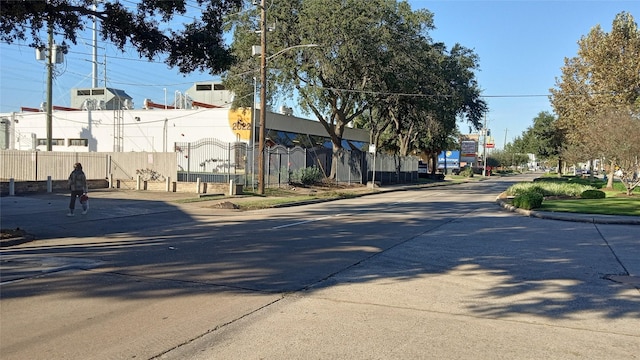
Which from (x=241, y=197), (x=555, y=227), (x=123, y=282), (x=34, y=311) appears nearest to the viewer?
(x=34, y=311)

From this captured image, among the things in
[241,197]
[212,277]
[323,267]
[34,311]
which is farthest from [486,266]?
[241,197]

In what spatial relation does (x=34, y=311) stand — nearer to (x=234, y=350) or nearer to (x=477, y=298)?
(x=234, y=350)

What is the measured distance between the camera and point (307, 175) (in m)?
33.2

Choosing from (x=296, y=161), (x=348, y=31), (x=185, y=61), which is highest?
(x=348, y=31)

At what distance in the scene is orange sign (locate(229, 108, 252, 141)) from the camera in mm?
39625

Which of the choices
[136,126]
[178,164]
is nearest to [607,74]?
[178,164]

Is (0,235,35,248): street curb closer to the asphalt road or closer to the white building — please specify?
the asphalt road

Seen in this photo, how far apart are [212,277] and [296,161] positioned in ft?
84.7

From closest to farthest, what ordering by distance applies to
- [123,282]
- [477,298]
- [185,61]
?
[477,298] < [123,282] < [185,61]

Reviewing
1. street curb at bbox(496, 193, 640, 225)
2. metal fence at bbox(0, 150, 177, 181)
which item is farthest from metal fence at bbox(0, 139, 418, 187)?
street curb at bbox(496, 193, 640, 225)

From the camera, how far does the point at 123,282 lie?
24.2 feet

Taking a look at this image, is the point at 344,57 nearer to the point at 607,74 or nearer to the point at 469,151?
the point at 607,74

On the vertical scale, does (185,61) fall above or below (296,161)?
above

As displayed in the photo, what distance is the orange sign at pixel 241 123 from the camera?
39.6 m
